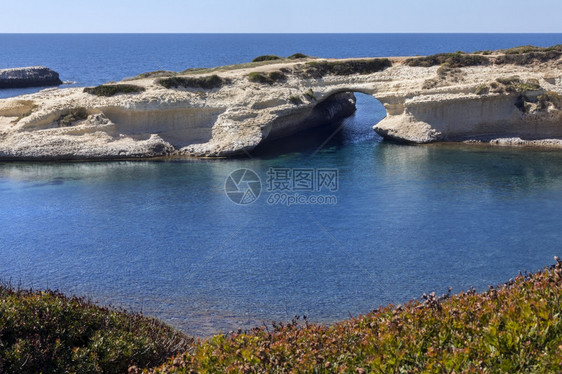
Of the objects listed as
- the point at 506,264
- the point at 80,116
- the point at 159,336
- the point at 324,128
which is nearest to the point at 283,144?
the point at 324,128

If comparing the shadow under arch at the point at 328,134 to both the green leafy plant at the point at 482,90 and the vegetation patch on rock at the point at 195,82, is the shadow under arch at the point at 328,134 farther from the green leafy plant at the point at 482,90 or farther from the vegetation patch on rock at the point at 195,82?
the green leafy plant at the point at 482,90

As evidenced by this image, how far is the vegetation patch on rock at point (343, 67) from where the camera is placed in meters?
55.9

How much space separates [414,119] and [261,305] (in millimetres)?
34669

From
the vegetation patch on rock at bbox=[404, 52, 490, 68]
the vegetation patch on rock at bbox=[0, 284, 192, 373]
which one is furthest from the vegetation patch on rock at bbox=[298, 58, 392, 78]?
the vegetation patch on rock at bbox=[0, 284, 192, 373]

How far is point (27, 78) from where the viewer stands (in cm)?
10556

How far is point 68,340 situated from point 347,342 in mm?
6164

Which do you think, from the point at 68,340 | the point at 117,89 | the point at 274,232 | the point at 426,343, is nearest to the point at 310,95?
the point at 117,89

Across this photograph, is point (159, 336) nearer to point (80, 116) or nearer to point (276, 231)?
point (276, 231)

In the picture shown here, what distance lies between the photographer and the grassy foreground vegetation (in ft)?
30.4

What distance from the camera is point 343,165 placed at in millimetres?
45125

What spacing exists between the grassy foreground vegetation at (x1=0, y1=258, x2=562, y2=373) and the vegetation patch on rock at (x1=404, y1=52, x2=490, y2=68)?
150 feet

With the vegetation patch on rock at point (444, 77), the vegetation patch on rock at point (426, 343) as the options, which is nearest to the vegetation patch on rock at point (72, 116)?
the vegetation patch on rock at point (444, 77)

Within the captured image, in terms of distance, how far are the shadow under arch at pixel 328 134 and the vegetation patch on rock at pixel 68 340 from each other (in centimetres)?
3606

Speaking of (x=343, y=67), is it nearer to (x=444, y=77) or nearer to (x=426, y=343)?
(x=444, y=77)
